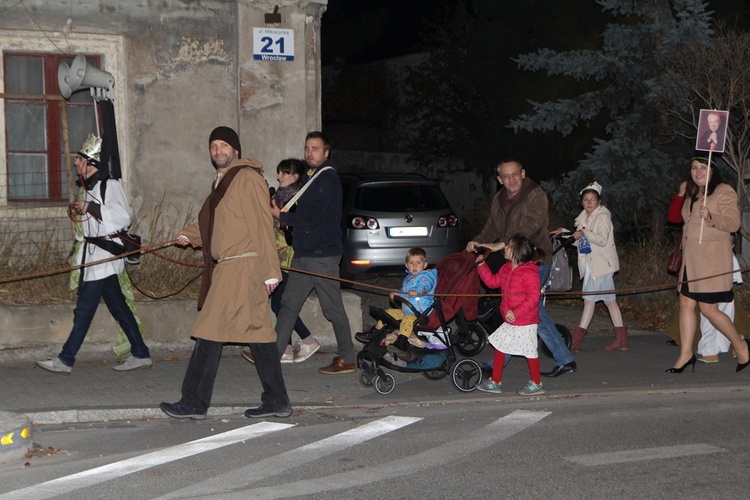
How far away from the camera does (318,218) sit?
30.4ft

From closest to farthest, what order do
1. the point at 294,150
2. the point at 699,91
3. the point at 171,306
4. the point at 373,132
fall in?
the point at 171,306, the point at 294,150, the point at 699,91, the point at 373,132

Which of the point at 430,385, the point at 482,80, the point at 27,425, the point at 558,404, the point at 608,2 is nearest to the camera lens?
the point at 27,425

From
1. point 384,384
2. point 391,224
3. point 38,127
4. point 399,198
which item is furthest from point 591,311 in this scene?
point 38,127

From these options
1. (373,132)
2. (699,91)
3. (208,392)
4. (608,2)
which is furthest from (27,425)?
(373,132)

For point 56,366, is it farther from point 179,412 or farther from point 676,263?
point 676,263

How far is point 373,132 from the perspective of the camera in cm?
3269

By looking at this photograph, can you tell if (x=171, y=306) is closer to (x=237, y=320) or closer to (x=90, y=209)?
(x=90, y=209)

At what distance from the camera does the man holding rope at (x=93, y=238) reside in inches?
361

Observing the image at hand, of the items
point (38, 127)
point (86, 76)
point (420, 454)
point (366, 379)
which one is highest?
point (86, 76)

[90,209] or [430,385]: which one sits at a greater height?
[90,209]

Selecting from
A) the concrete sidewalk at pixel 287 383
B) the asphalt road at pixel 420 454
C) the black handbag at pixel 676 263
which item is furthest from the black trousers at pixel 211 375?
the black handbag at pixel 676 263

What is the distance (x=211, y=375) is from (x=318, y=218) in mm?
2023

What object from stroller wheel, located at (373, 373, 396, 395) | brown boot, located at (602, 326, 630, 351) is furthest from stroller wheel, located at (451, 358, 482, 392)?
brown boot, located at (602, 326, 630, 351)

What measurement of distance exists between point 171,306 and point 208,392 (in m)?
2.83
